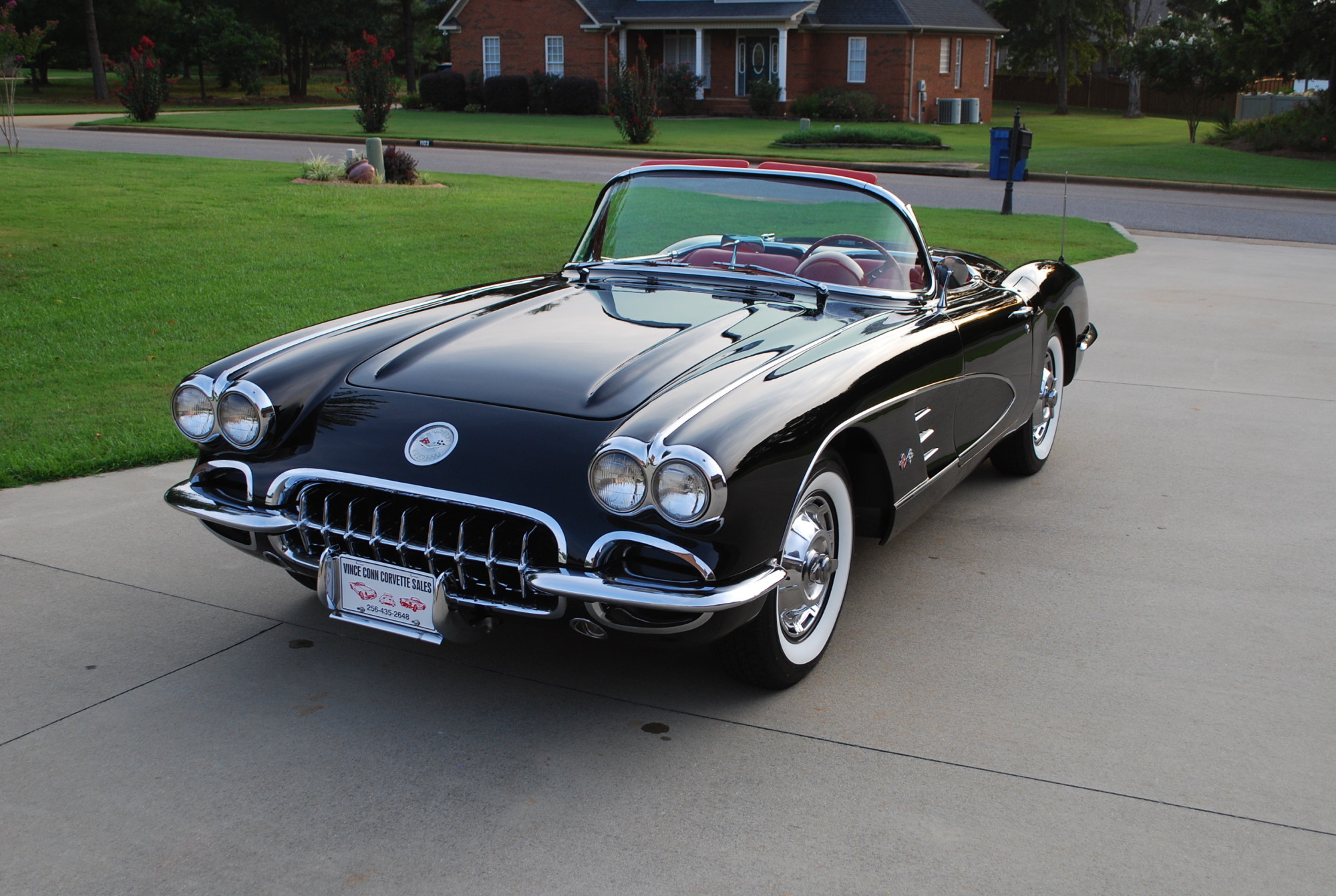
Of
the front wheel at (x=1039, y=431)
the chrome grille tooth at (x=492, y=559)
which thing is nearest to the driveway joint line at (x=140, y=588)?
the chrome grille tooth at (x=492, y=559)

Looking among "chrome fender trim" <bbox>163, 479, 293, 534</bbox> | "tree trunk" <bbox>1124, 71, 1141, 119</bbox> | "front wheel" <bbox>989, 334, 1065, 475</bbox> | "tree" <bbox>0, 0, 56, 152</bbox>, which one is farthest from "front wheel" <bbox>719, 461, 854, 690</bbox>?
"tree trunk" <bbox>1124, 71, 1141, 119</bbox>

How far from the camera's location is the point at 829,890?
261 centimetres

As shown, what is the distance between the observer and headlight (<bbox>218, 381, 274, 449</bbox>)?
3471 millimetres

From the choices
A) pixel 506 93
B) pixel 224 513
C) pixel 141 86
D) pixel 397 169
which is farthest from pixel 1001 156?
pixel 506 93

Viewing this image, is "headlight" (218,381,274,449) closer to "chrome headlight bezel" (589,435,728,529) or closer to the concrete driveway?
the concrete driveway

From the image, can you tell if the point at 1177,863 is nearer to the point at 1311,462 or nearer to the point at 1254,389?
the point at 1311,462

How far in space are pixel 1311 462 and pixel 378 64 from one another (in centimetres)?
2348

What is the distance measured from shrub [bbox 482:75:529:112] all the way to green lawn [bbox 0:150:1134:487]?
21.5 metres

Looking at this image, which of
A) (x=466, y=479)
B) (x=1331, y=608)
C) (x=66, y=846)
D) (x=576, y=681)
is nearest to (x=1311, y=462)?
(x=1331, y=608)

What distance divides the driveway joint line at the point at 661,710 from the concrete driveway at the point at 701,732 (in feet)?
0.03

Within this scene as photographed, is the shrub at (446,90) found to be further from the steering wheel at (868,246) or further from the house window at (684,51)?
the steering wheel at (868,246)

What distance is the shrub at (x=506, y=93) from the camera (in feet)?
125

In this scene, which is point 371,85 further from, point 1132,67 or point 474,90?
point 1132,67

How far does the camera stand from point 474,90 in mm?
39469
